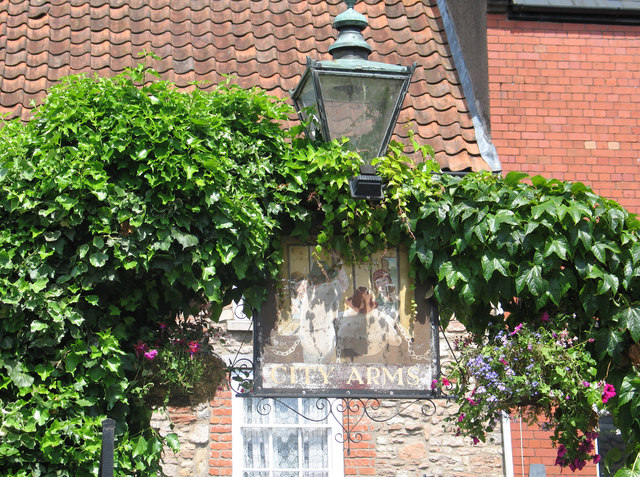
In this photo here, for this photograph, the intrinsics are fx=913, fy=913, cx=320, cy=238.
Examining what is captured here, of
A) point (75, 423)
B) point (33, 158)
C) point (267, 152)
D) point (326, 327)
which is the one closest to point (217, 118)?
point (267, 152)

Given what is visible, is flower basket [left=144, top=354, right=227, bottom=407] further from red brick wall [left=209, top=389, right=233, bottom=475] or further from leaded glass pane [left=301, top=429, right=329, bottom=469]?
leaded glass pane [left=301, top=429, right=329, bottom=469]

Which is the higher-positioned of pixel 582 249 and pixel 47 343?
pixel 582 249

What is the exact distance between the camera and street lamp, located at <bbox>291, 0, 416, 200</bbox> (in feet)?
13.6

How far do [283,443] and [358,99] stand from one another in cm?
495

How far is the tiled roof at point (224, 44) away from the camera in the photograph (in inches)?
240

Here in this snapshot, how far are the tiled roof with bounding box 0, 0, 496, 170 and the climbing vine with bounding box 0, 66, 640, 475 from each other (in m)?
1.41

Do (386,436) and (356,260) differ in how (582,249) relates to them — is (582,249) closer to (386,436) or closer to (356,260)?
(356,260)

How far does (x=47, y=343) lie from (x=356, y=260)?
1.53 m

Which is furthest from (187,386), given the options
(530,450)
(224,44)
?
(530,450)

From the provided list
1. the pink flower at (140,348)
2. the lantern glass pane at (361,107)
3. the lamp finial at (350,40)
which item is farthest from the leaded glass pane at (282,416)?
the lamp finial at (350,40)

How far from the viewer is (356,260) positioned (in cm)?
458

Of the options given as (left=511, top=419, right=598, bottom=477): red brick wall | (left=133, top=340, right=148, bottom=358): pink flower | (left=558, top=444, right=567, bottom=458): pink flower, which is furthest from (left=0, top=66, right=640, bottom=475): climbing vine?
(left=511, top=419, right=598, bottom=477): red brick wall

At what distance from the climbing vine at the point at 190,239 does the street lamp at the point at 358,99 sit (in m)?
0.11

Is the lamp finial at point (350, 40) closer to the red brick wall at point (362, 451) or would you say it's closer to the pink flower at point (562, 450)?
the pink flower at point (562, 450)
